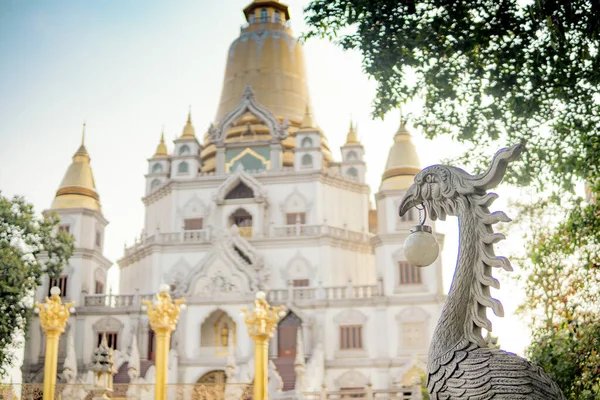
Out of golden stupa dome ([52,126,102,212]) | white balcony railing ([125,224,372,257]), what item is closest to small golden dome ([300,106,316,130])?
white balcony railing ([125,224,372,257])

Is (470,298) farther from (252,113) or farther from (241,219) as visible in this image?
(252,113)

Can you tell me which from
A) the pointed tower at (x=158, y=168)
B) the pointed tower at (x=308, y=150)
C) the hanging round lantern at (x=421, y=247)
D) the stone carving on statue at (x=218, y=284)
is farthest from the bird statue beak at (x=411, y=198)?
the pointed tower at (x=158, y=168)

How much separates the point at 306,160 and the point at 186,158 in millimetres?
6590

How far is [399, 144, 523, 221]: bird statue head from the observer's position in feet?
20.5

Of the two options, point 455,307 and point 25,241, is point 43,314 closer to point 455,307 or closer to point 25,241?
point 25,241

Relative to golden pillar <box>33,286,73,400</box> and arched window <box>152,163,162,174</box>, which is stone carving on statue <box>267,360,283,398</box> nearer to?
golden pillar <box>33,286,73,400</box>

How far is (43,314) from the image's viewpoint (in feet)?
84.9

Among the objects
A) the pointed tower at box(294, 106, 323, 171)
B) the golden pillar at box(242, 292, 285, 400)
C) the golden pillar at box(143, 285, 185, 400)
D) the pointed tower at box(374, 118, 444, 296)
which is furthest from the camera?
the pointed tower at box(294, 106, 323, 171)

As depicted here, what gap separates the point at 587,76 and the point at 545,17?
143 centimetres

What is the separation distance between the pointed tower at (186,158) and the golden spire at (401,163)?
10.4 metres

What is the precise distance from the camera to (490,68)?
1475cm

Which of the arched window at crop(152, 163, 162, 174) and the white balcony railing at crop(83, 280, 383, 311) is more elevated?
the arched window at crop(152, 163, 162, 174)

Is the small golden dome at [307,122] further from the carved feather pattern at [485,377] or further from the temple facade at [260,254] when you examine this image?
the carved feather pattern at [485,377]

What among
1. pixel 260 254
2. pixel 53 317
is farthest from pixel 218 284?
pixel 53 317
